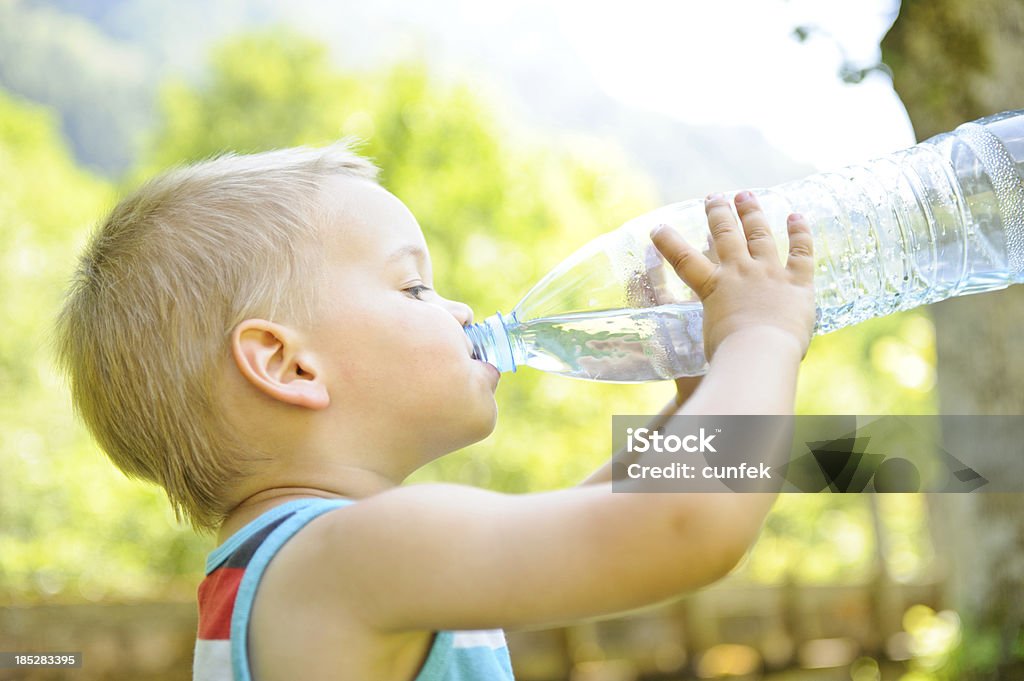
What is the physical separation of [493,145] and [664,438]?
26.7 feet

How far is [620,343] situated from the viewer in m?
1.30

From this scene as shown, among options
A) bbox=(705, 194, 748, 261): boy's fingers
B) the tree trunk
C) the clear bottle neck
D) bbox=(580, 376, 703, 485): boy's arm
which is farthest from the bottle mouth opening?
the tree trunk

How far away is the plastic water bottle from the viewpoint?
1.27m

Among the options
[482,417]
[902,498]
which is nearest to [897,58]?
[482,417]

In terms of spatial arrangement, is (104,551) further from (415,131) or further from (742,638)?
(742,638)

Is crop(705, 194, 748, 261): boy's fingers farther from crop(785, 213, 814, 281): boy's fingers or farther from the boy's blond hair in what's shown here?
the boy's blond hair

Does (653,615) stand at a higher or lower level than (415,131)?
lower

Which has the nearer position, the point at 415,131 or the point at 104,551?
the point at 415,131

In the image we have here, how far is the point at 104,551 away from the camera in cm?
929

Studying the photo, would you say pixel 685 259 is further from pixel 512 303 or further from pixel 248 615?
pixel 512 303

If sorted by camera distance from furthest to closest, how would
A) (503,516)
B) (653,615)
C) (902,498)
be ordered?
1. (902,498)
2. (653,615)
3. (503,516)

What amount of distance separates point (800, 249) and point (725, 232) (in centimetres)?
7

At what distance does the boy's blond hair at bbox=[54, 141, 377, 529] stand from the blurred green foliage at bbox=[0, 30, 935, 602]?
573cm

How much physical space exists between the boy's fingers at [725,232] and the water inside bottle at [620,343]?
33 centimetres
